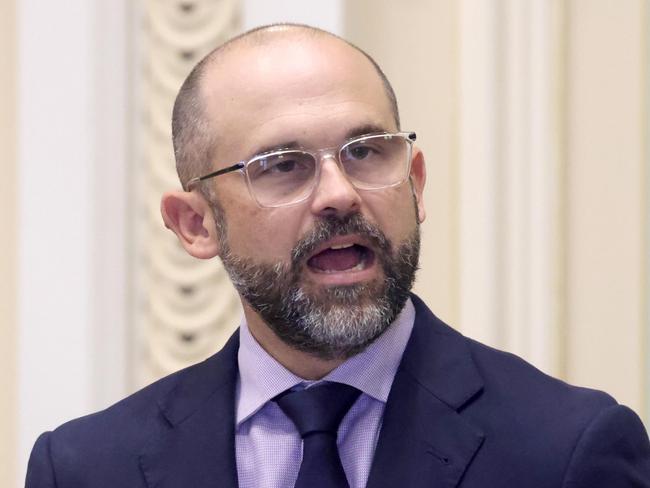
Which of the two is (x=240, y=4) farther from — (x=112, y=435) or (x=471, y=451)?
(x=471, y=451)

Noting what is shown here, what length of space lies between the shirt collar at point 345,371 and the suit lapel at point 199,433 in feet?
0.09

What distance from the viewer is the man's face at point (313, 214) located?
5.18ft

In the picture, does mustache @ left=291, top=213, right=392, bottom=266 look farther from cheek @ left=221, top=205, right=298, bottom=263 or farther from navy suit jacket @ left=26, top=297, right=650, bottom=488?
navy suit jacket @ left=26, top=297, right=650, bottom=488

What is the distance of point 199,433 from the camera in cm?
170

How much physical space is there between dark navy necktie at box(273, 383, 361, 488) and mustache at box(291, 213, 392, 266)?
18cm

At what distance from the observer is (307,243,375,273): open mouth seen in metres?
1.59

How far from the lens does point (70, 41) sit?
2.36 m

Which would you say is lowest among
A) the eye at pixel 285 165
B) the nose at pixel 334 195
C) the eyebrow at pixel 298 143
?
the nose at pixel 334 195

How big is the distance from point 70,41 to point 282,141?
883mm

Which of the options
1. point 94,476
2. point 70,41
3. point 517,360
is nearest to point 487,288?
point 517,360

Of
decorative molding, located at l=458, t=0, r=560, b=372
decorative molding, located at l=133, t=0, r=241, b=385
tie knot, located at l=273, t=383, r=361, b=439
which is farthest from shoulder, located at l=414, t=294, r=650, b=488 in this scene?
decorative molding, located at l=133, t=0, r=241, b=385

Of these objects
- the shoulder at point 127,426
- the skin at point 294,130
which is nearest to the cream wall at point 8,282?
the shoulder at point 127,426

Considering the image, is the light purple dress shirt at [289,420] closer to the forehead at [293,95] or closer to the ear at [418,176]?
the ear at [418,176]

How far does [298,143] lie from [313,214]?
11 centimetres
